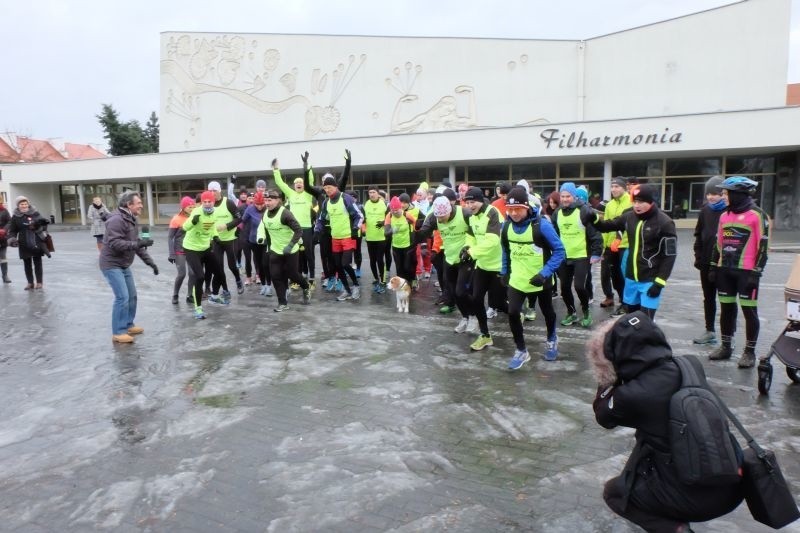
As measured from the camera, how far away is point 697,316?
7801 millimetres

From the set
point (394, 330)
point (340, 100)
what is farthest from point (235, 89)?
point (394, 330)

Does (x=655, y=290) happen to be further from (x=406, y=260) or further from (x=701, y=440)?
(x=406, y=260)

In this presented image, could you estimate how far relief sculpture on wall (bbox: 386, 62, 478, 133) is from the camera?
28.0 metres

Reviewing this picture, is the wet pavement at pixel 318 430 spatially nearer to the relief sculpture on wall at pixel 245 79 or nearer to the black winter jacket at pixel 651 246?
the black winter jacket at pixel 651 246

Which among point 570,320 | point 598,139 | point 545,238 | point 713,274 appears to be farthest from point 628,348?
point 598,139

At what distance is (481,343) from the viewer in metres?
6.39

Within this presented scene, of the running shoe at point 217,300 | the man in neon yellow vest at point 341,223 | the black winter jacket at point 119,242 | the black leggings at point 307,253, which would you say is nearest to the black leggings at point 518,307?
the man in neon yellow vest at point 341,223

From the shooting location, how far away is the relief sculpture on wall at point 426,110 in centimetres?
2798

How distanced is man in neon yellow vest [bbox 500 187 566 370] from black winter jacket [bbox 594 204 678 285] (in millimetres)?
810

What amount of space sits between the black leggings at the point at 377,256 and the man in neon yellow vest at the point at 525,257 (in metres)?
4.37

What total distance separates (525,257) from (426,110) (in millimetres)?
24675

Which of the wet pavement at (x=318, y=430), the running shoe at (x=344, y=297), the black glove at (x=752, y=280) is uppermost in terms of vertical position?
the black glove at (x=752, y=280)

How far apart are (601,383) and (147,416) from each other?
12.5ft

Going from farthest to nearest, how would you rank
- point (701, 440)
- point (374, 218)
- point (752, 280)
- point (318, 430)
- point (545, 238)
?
point (374, 218)
point (545, 238)
point (752, 280)
point (318, 430)
point (701, 440)
